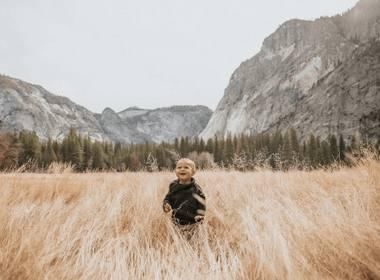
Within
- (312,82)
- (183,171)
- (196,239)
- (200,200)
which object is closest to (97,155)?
(183,171)

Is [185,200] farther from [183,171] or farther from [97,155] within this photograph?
[97,155]

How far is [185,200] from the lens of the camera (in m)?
3.62

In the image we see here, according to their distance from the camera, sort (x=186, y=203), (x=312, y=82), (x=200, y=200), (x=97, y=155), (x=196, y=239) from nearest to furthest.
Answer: (x=196, y=239) → (x=200, y=200) → (x=186, y=203) → (x=97, y=155) → (x=312, y=82)

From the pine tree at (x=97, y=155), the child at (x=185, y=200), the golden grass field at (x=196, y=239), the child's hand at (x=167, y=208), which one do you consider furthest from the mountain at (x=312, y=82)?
the child's hand at (x=167, y=208)

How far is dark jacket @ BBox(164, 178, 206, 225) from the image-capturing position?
3555 mm

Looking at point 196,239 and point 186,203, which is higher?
point 186,203

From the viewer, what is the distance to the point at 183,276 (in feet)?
6.57

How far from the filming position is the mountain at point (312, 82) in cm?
10462

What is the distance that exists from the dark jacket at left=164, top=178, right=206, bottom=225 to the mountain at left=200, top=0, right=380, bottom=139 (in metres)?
98.1

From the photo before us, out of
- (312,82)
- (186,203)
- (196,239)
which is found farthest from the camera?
(312,82)

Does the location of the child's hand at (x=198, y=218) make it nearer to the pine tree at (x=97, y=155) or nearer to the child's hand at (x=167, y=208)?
the child's hand at (x=167, y=208)

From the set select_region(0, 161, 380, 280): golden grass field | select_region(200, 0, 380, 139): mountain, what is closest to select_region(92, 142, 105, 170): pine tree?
select_region(0, 161, 380, 280): golden grass field

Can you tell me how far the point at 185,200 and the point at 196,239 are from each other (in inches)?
19.6

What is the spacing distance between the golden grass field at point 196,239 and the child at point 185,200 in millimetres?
139
